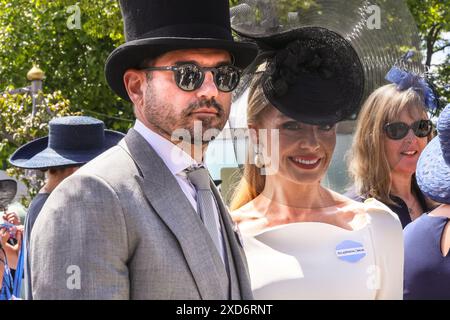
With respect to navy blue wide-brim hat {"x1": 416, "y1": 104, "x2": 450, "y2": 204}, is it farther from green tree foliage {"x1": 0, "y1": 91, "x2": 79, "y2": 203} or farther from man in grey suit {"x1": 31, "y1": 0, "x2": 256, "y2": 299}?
green tree foliage {"x1": 0, "y1": 91, "x2": 79, "y2": 203}

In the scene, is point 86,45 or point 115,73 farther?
point 86,45

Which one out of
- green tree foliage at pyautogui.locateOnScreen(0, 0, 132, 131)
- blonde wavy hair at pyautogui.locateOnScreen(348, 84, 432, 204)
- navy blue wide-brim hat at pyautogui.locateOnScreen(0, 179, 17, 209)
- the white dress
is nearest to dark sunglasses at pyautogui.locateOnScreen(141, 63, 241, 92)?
the white dress

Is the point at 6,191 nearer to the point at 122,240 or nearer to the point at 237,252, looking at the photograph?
the point at 237,252

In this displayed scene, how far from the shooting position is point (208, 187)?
2246 millimetres

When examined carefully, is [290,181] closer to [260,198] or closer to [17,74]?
[260,198]

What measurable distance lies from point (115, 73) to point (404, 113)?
167cm

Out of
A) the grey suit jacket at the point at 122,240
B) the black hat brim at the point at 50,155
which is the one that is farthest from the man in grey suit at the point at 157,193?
the black hat brim at the point at 50,155

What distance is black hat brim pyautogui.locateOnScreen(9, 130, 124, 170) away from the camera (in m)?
4.44

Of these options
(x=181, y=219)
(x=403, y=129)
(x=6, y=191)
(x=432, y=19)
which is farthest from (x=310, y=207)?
(x=432, y=19)

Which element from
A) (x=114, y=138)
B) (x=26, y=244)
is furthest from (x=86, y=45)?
(x=26, y=244)

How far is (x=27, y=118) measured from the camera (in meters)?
9.30

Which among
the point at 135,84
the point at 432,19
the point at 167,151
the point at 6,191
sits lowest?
the point at 6,191

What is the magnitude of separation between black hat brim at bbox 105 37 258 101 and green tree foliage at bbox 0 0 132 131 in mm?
9958

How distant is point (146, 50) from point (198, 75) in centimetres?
15
